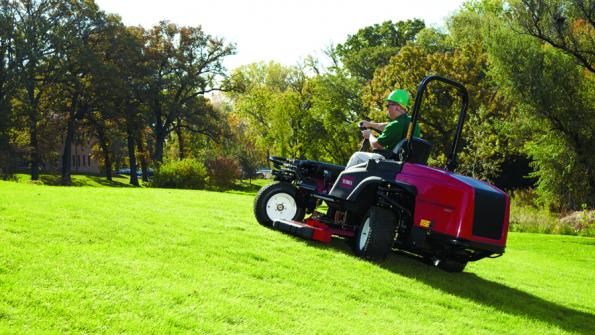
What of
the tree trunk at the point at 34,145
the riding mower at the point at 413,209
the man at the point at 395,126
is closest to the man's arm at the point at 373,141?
the man at the point at 395,126

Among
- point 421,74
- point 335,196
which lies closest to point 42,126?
point 421,74

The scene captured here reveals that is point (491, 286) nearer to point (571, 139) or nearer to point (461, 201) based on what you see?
point (461, 201)

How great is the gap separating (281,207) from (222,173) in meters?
27.2

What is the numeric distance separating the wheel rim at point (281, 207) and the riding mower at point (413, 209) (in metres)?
0.33

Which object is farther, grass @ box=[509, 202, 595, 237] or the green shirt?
grass @ box=[509, 202, 595, 237]

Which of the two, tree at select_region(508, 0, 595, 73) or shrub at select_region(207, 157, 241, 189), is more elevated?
tree at select_region(508, 0, 595, 73)

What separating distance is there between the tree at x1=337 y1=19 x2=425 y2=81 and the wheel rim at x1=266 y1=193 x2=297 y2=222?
4523 centimetres

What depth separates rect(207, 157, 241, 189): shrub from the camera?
36.4 metres

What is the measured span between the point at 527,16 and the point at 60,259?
21.2m

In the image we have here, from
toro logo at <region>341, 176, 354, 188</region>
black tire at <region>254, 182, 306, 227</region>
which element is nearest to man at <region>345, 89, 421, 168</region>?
toro logo at <region>341, 176, 354, 188</region>

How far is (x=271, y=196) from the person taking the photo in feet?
32.1

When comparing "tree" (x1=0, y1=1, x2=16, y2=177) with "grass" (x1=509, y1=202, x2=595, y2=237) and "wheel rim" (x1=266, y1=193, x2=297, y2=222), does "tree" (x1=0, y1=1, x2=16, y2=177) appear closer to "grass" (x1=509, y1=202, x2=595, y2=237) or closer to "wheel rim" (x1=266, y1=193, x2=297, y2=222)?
"grass" (x1=509, y1=202, x2=595, y2=237)

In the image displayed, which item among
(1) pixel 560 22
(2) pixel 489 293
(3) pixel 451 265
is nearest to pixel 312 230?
(3) pixel 451 265

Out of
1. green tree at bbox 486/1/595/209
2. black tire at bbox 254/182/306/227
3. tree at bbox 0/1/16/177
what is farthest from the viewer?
tree at bbox 0/1/16/177
